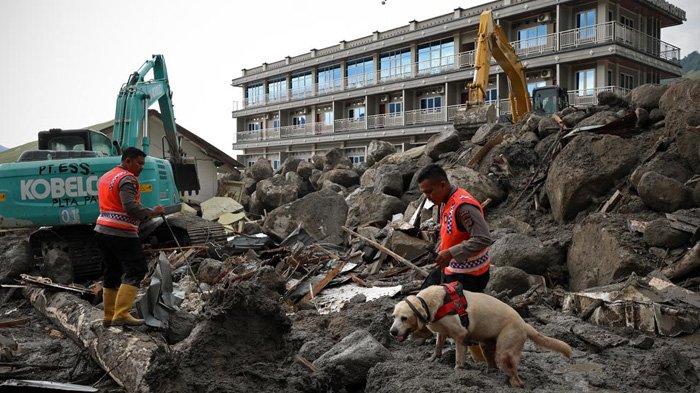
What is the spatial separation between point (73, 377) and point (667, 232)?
766 centimetres

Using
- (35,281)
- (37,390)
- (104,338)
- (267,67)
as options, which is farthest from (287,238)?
(267,67)

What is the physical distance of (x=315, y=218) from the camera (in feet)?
44.0

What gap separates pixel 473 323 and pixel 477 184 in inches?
312

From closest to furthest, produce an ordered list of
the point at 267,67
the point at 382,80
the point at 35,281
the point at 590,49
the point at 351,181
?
the point at 35,281, the point at 351,181, the point at 590,49, the point at 382,80, the point at 267,67

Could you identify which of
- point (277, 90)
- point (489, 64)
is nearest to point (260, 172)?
point (489, 64)

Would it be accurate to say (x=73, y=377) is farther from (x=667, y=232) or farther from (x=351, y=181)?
(x=351, y=181)

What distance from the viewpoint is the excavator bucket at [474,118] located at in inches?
611

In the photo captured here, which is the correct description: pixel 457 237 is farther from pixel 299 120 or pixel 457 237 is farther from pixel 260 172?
pixel 299 120

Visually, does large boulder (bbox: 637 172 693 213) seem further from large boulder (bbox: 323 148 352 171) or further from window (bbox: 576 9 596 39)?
window (bbox: 576 9 596 39)

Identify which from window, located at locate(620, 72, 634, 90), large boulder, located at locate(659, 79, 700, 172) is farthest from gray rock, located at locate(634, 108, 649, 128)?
window, located at locate(620, 72, 634, 90)

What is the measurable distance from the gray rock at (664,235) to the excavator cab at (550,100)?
12.1m

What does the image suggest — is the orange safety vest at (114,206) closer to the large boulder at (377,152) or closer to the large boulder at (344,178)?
the large boulder at (344,178)

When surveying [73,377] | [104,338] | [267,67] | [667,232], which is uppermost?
[267,67]

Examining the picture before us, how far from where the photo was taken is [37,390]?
15.3 ft
